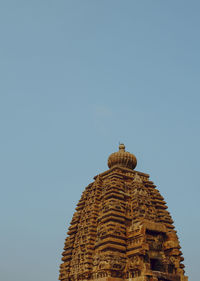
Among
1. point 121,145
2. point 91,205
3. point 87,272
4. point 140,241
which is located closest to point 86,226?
point 91,205

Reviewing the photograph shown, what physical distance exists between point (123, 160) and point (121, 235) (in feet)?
35.3

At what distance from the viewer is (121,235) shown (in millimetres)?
28094

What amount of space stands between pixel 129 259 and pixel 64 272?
27.7ft

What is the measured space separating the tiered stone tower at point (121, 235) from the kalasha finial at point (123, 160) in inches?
62.0

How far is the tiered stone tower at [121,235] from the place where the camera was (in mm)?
26156

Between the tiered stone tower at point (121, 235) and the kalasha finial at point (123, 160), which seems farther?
the kalasha finial at point (123, 160)

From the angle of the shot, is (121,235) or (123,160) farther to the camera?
(123,160)

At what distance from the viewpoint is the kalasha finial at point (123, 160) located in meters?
36.8

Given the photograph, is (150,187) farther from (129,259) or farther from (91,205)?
(129,259)

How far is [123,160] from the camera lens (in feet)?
121

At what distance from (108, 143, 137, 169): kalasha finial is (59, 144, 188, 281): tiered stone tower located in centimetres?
157

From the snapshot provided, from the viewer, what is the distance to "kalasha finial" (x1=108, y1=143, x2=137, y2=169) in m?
36.8

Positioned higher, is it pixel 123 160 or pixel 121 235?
pixel 123 160

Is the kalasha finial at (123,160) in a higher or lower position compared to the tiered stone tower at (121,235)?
higher
